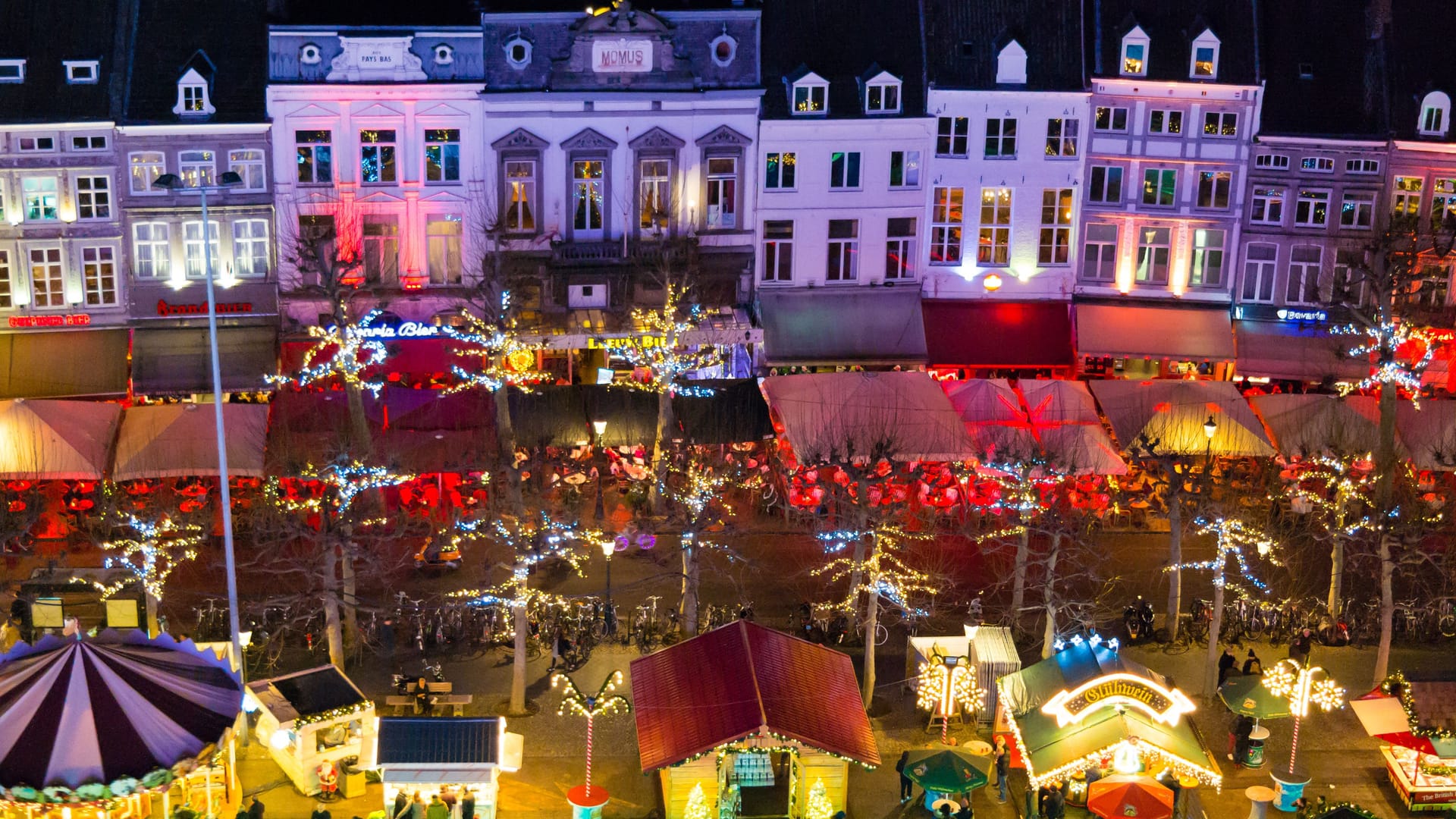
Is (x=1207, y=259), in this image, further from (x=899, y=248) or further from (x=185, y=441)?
(x=185, y=441)

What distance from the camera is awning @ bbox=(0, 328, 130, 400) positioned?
43312 mm

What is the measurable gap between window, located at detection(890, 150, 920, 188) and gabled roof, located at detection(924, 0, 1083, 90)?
2349 millimetres

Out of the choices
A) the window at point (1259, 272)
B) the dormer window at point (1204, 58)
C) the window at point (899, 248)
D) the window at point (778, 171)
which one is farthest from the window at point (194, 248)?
the window at point (1259, 272)

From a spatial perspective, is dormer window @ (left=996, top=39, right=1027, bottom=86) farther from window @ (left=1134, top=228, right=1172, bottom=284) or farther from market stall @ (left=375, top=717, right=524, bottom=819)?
market stall @ (left=375, top=717, right=524, bottom=819)

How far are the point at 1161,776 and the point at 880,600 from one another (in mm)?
9292

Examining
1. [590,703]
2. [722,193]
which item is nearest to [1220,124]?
[722,193]

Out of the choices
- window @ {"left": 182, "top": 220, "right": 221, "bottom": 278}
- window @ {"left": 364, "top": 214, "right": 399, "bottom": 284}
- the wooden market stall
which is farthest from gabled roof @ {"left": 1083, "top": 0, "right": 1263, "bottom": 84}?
window @ {"left": 182, "top": 220, "right": 221, "bottom": 278}

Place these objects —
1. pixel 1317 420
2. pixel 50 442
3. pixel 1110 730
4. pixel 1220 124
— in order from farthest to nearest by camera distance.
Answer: pixel 1220 124, pixel 1317 420, pixel 50 442, pixel 1110 730

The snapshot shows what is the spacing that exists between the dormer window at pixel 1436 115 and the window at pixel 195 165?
3581cm

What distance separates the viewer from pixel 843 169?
46750 mm

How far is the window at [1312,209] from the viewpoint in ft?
154

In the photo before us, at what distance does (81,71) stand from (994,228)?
27.3m

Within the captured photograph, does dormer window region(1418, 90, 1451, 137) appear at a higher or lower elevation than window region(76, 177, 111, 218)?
higher

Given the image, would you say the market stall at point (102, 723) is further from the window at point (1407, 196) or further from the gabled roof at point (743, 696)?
the window at point (1407, 196)
